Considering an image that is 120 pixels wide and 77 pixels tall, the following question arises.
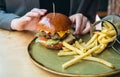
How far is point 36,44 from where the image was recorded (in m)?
1.34

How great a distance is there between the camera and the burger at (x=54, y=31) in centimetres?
128

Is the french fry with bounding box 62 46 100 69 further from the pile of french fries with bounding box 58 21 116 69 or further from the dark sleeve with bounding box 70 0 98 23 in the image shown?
the dark sleeve with bounding box 70 0 98 23

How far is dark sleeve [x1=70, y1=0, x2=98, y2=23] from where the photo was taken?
190cm

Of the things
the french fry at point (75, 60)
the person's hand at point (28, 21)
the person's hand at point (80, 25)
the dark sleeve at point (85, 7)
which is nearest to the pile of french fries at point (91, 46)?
the french fry at point (75, 60)

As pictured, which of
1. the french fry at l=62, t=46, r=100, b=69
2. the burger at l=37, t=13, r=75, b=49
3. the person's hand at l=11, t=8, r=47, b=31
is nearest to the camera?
the french fry at l=62, t=46, r=100, b=69

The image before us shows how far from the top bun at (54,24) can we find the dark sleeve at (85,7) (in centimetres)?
A: 59

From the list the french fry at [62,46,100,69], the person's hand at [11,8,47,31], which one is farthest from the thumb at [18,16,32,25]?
the french fry at [62,46,100,69]

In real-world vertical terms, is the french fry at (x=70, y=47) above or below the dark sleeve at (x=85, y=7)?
above

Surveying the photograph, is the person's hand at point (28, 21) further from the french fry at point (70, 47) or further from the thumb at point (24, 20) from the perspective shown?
the french fry at point (70, 47)

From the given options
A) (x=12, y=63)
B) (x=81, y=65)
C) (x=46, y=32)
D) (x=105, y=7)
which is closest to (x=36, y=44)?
(x=46, y=32)

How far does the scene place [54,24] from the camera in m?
1.29

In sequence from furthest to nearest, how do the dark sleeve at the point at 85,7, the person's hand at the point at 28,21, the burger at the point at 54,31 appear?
the dark sleeve at the point at 85,7, the person's hand at the point at 28,21, the burger at the point at 54,31

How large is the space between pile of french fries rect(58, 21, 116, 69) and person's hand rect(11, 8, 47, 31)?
0.26 m

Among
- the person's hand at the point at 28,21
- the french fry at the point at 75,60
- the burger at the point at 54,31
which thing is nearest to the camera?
the french fry at the point at 75,60
